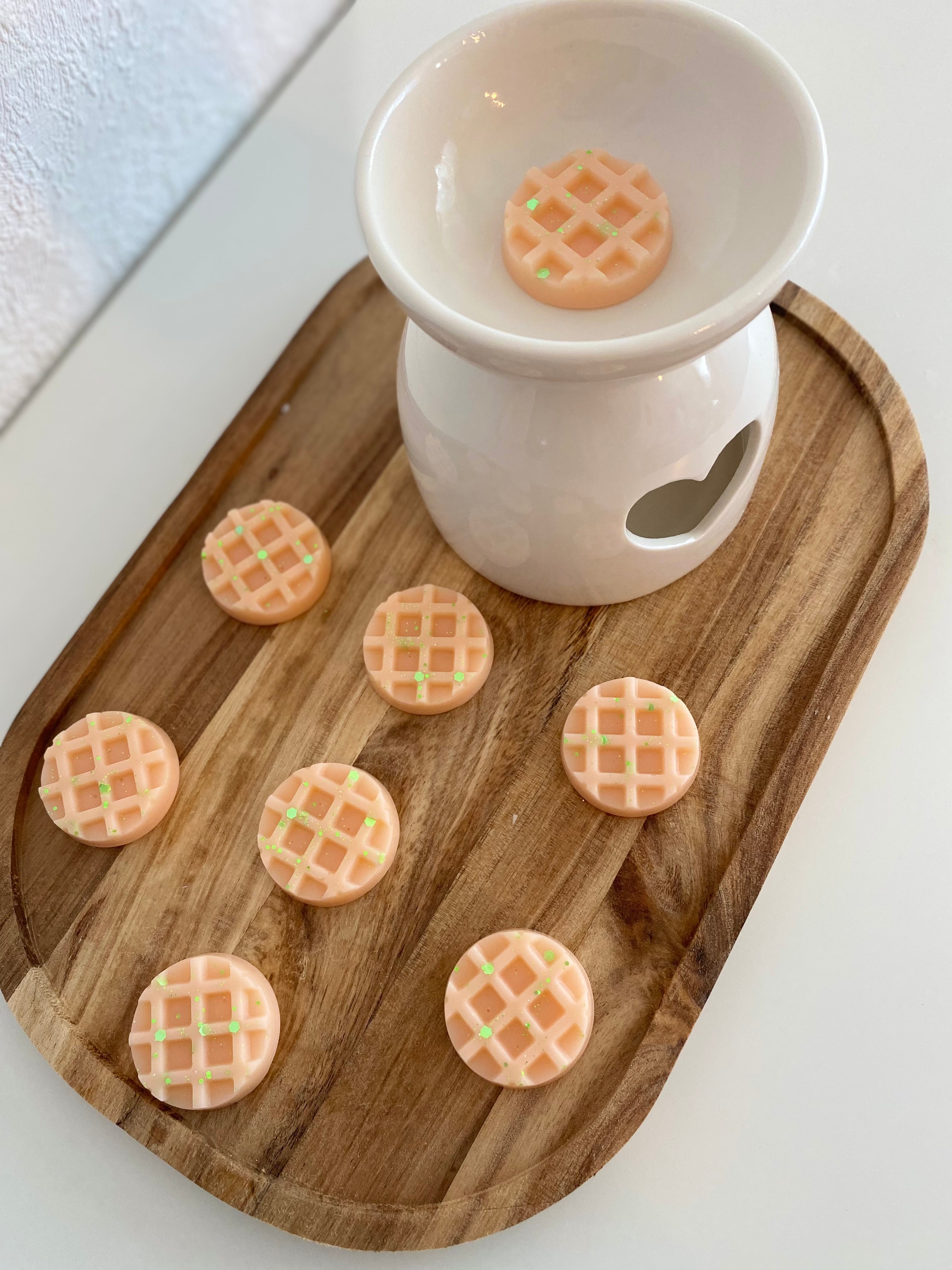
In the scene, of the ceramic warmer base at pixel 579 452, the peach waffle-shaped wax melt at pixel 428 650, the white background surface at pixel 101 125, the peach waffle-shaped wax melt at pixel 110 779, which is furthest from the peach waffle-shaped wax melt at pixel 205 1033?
the white background surface at pixel 101 125

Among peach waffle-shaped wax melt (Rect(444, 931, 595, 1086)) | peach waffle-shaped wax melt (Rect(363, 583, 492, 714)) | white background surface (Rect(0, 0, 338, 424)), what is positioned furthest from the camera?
white background surface (Rect(0, 0, 338, 424))

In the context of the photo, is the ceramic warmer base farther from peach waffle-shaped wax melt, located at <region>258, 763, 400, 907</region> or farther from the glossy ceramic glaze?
peach waffle-shaped wax melt, located at <region>258, 763, 400, 907</region>

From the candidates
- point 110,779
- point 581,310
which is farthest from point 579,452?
point 110,779

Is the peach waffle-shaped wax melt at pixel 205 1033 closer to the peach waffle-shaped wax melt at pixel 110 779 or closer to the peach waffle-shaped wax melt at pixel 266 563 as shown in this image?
the peach waffle-shaped wax melt at pixel 110 779

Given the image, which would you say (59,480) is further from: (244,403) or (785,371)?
(785,371)

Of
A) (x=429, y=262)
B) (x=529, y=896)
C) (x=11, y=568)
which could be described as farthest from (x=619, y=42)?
(x=11, y=568)

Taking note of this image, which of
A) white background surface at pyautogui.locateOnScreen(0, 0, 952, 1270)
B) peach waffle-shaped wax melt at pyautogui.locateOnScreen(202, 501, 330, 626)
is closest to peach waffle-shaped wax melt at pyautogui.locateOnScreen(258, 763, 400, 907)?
peach waffle-shaped wax melt at pyautogui.locateOnScreen(202, 501, 330, 626)

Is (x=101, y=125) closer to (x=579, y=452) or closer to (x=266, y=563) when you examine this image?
(x=266, y=563)
